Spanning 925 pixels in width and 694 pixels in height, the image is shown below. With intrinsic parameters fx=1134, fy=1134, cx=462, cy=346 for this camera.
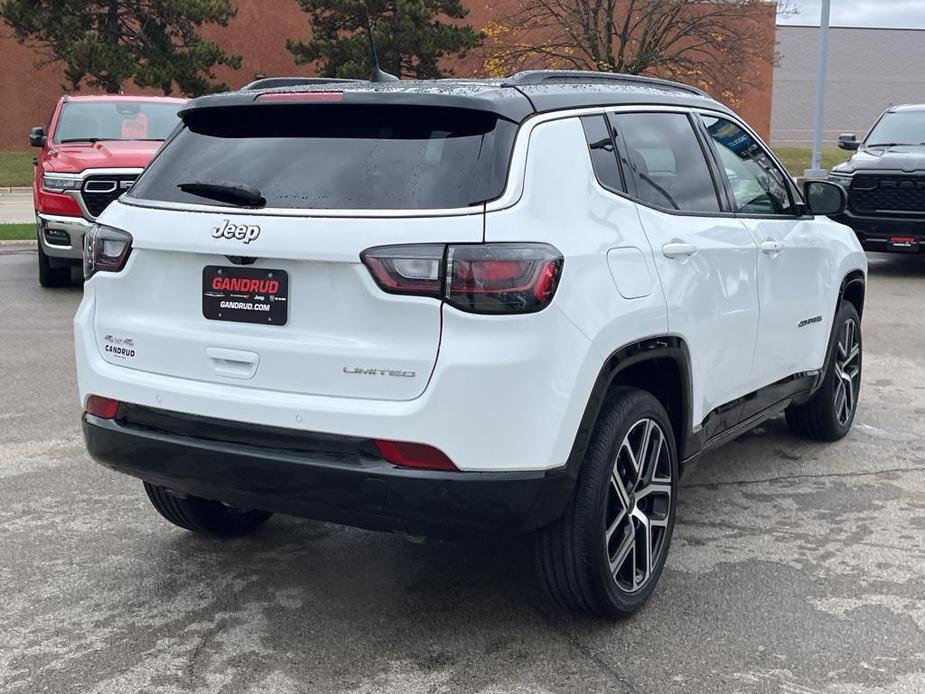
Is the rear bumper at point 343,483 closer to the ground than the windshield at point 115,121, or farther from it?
closer to the ground

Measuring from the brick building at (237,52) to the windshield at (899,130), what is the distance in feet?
82.4

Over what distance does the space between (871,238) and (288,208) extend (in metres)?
10.8

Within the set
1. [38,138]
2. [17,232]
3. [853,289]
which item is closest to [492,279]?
[853,289]

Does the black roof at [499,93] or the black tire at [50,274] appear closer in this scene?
the black roof at [499,93]

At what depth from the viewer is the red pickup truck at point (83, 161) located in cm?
1085

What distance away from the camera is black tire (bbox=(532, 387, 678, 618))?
3434 mm

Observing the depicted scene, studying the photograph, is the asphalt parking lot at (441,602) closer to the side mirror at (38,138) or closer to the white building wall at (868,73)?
the side mirror at (38,138)

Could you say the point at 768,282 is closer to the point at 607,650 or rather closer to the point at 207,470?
the point at 607,650

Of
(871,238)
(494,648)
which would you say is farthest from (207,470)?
(871,238)

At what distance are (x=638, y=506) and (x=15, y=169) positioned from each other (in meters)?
36.1

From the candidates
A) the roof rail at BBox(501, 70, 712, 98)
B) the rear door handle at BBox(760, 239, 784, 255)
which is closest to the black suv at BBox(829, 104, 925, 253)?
the rear door handle at BBox(760, 239, 784, 255)

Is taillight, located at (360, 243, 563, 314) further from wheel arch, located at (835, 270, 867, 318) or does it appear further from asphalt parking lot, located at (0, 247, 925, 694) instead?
wheel arch, located at (835, 270, 867, 318)

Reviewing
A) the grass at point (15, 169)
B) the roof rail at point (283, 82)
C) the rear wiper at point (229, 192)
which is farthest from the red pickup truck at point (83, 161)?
the grass at point (15, 169)

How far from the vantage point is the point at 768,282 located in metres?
4.75
